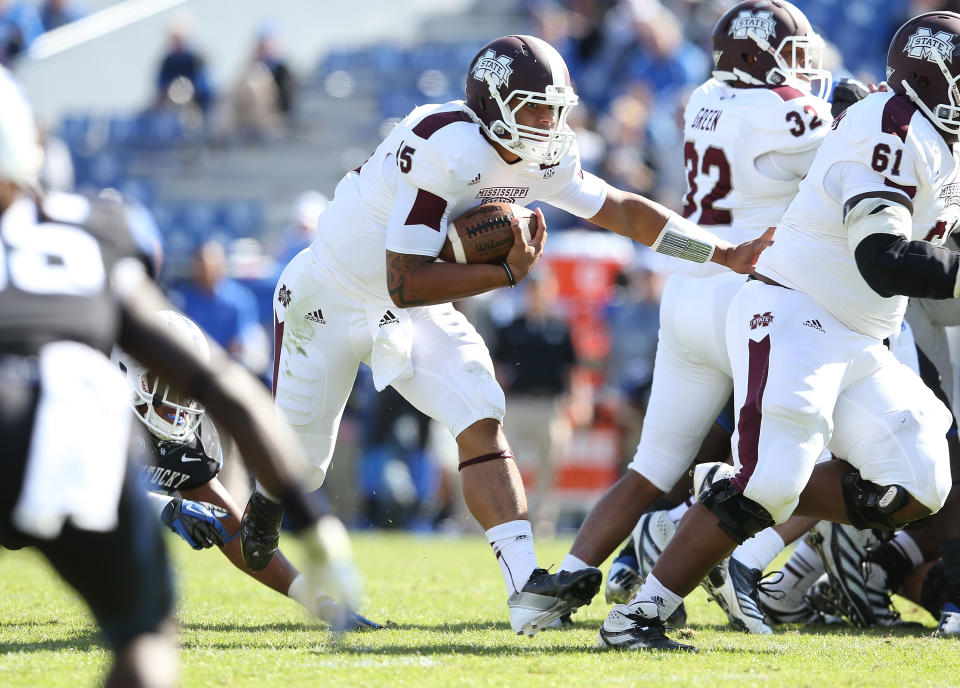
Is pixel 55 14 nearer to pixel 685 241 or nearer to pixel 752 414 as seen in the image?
pixel 685 241

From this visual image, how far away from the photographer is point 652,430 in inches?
193

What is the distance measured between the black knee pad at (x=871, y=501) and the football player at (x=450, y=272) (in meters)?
0.83

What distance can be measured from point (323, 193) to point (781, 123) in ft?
32.1

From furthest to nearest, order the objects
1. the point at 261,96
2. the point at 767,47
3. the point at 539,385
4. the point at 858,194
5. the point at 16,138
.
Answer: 1. the point at 261,96
2. the point at 539,385
3. the point at 767,47
4. the point at 858,194
5. the point at 16,138

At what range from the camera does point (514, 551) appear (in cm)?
425

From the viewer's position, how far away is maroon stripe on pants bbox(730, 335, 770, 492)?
4023 millimetres

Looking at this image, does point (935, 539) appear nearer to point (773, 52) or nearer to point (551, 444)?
point (773, 52)

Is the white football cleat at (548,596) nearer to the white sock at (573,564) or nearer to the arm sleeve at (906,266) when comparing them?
the white sock at (573,564)

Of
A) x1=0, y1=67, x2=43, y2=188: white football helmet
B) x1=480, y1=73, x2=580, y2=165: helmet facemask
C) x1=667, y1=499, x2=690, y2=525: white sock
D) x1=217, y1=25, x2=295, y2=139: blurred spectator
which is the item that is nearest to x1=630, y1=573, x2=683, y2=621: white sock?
x1=667, y1=499, x2=690, y2=525: white sock

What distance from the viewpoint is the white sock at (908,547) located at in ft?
16.5

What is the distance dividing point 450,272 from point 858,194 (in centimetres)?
126

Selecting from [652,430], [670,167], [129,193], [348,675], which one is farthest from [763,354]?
[129,193]

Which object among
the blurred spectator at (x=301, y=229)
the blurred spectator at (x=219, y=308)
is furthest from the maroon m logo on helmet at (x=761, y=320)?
the blurred spectator at (x=301, y=229)

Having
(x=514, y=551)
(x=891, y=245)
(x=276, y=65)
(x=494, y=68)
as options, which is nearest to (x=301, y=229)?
(x=276, y=65)
